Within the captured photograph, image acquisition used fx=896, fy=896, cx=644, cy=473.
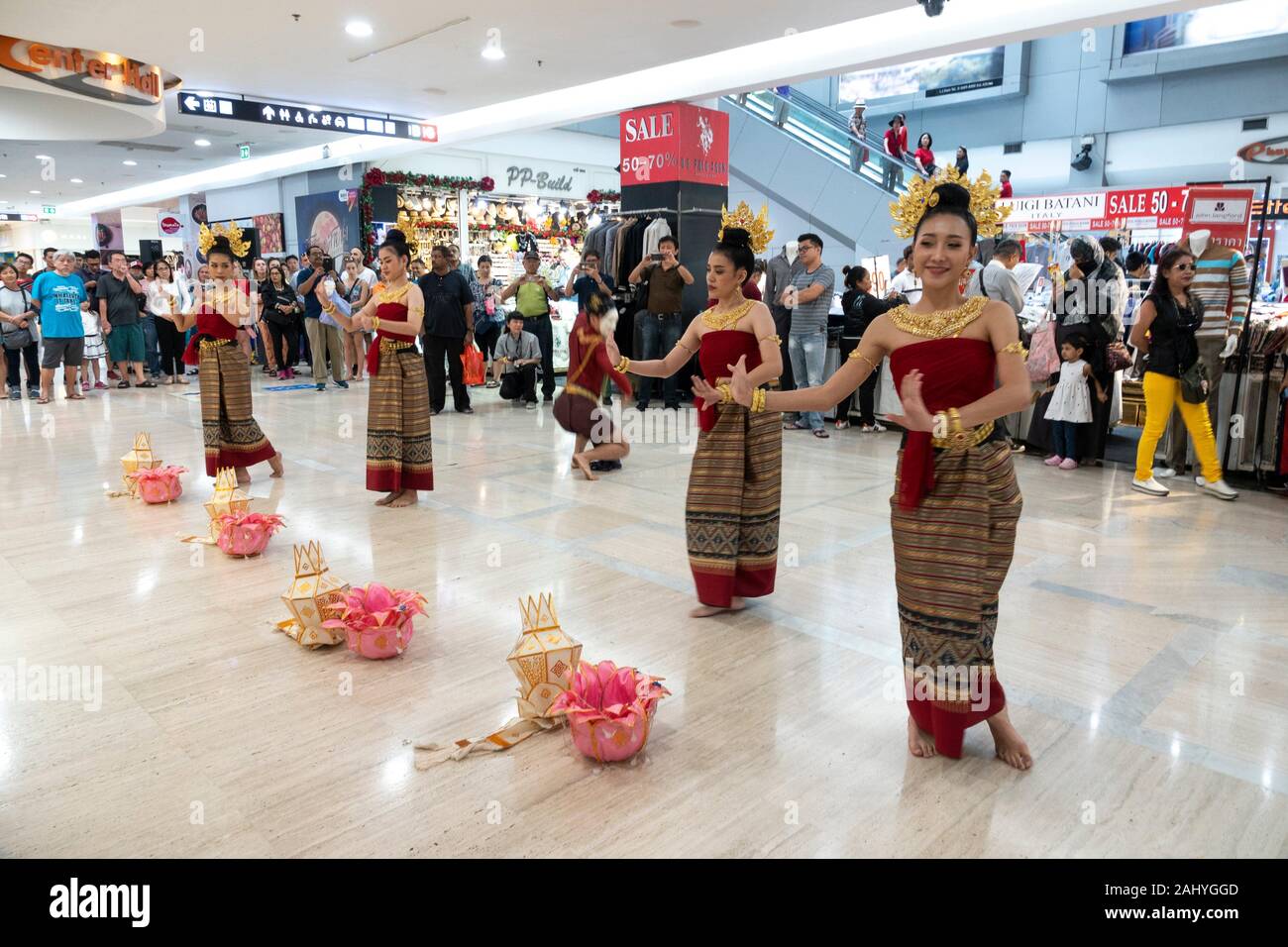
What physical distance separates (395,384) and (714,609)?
252 centimetres

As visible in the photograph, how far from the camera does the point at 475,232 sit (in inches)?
548

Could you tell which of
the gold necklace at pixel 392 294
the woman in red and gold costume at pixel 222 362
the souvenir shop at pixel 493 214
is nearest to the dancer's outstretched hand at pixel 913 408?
the gold necklace at pixel 392 294

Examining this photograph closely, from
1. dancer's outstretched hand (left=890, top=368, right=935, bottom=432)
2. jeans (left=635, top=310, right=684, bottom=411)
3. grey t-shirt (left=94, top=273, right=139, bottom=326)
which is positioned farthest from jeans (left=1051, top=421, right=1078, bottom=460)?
grey t-shirt (left=94, top=273, right=139, bottom=326)

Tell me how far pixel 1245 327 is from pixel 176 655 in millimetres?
6286

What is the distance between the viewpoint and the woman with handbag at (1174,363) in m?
5.46

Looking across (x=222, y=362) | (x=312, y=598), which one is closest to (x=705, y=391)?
(x=312, y=598)

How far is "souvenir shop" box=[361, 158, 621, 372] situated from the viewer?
1323 centimetres

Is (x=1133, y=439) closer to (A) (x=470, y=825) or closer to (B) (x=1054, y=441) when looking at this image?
(B) (x=1054, y=441)

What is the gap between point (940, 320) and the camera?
7.72 feet

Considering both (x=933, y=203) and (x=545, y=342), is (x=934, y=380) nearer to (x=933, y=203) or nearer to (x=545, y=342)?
(x=933, y=203)

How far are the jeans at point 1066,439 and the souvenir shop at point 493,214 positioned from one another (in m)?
7.36

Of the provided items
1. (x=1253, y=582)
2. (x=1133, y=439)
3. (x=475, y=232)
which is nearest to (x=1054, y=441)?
(x=1133, y=439)

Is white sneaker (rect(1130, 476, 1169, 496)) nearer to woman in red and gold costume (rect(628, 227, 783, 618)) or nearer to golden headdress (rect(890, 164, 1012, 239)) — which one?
golden headdress (rect(890, 164, 1012, 239))

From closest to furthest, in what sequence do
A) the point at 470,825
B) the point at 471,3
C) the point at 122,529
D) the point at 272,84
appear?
1. the point at 470,825
2. the point at 122,529
3. the point at 471,3
4. the point at 272,84
